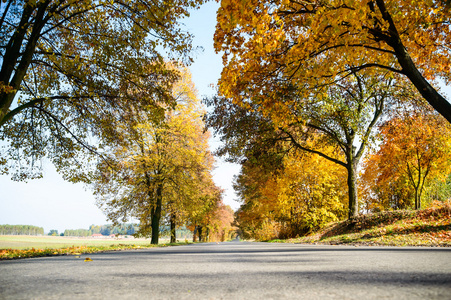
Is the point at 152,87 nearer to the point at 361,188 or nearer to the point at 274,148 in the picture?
the point at 274,148

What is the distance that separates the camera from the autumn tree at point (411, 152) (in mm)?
13820

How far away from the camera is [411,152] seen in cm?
2134

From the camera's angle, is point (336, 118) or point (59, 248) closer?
point (59, 248)

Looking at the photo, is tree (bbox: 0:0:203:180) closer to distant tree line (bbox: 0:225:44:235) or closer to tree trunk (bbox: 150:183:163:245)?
tree trunk (bbox: 150:183:163:245)

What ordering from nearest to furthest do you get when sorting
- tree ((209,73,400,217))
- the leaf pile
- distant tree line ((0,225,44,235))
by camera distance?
the leaf pile → tree ((209,73,400,217)) → distant tree line ((0,225,44,235))

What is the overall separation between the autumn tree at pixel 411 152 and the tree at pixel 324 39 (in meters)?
5.73

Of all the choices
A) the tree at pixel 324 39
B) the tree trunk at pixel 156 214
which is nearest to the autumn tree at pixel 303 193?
the tree trunk at pixel 156 214

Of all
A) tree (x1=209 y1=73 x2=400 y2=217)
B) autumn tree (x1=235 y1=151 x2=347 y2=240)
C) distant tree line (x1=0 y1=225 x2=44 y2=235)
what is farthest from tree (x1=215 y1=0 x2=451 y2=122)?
distant tree line (x1=0 y1=225 x2=44 y2=235)

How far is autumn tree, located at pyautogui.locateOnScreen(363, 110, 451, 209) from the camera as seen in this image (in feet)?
45.3

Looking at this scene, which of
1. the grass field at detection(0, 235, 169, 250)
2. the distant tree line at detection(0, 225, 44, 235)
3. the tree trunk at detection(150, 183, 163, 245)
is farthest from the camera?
the distant tree line at detection(0, 225, 44, 235)

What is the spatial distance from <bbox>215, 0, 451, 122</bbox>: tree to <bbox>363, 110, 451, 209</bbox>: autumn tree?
5.73m

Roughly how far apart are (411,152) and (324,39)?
61.0 feet

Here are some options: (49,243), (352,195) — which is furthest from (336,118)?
(49,243)

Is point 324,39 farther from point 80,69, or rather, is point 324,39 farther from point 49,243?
point 49,243
